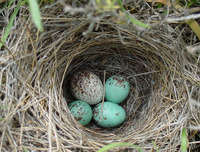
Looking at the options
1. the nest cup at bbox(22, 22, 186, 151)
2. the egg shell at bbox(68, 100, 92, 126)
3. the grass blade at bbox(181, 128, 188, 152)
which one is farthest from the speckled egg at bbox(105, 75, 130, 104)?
the grass blade at bbox(181, 128, 188, 152)

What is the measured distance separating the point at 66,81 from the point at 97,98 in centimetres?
28

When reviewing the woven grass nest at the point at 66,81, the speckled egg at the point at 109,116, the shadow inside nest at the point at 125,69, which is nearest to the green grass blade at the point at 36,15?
the woven grass nest at the point at 66,81

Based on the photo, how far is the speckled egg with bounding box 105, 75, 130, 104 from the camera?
1683 millimetres

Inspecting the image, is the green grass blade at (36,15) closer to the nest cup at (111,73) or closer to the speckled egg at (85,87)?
the nest cup at (111,73)

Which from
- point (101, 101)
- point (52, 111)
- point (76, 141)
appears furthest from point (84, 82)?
point (76, 141)

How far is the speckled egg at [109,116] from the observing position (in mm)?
1562

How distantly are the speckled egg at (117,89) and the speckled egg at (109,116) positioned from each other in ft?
0.33

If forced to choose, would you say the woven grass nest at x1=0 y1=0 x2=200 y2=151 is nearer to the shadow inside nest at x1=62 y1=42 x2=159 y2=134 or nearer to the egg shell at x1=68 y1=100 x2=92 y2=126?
the shadow inside nest at x1=62 y1=42 x2=159 y2=134

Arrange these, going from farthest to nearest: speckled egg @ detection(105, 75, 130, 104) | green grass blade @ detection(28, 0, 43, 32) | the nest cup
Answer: speckled egg @ detection(105, 75, 130, 104) → the nest cup → green grass blade @ detection(28, 0, 43, 32)

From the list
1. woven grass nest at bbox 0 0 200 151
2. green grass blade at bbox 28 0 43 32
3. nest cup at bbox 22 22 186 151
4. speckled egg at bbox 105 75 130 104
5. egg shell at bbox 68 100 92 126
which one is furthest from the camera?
speckled egg at bbox 105 75 130 104

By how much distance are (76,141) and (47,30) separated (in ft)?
2.18

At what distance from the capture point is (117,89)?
1676 mm

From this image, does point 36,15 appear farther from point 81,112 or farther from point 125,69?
point 125,69

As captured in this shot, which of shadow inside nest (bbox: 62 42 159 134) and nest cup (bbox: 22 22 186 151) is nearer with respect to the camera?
nest cup (bbox: 22 22 186 151)
